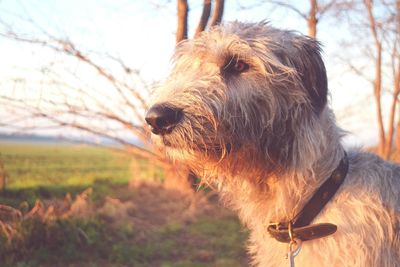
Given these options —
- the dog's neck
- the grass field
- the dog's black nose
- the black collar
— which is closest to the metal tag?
the black collar

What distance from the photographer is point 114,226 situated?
6816 mm

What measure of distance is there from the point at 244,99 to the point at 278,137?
1.07ft

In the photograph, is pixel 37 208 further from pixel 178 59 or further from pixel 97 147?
pixel 178 59

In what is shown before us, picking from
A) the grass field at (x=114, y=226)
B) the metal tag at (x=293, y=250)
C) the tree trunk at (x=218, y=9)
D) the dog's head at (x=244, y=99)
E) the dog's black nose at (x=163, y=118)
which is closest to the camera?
the dog's black nose at (x=163, y=118)

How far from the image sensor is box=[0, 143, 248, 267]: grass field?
222 inches

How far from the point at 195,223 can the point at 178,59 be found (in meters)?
5.25

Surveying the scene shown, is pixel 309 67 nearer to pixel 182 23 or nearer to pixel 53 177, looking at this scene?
pixel 182 23

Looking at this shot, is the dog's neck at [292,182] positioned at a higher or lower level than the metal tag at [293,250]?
higher

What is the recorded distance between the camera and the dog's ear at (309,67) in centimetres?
293

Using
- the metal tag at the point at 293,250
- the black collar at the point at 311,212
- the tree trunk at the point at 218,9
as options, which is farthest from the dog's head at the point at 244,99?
the tree trunk at the point at 218,9

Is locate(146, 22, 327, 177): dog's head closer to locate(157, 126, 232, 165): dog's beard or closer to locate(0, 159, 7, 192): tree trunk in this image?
locate(157, 126, 232, 165): dog's beard

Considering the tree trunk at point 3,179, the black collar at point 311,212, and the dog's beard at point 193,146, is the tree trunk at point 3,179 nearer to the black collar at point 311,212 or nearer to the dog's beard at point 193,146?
the dog's beard at point 193,146

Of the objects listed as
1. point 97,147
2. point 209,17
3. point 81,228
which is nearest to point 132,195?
point 97,147

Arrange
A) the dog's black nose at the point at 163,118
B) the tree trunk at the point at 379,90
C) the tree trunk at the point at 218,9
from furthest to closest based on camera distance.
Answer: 1. the tree trunk at the point at 379,90
2. the tree trunk at the point at 218,9
3. the dog's black nose at the point at 163,118
